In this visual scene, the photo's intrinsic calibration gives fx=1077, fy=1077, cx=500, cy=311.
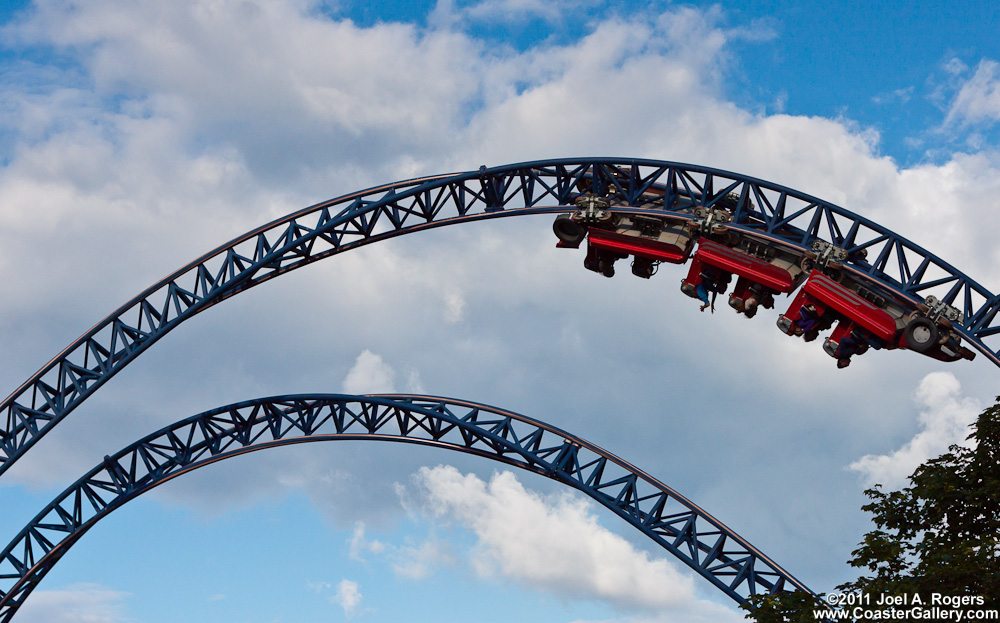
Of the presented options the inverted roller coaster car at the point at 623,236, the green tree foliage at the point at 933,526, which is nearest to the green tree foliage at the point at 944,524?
the green tree foliage at the point at 933,526

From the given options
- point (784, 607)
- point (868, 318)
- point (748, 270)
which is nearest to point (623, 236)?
point (748, 270)

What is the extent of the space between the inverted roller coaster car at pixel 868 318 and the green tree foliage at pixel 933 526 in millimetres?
1717

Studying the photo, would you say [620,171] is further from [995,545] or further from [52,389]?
[52,389]

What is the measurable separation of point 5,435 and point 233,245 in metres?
7.61

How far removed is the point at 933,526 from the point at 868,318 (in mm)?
4345

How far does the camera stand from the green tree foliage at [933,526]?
62.4 ft

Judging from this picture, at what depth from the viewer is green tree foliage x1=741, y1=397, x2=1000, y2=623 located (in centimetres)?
1902

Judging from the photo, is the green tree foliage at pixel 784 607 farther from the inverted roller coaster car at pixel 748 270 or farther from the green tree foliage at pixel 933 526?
the inverted roller coaster car at pixel 748 270

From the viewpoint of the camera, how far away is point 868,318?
875 inches

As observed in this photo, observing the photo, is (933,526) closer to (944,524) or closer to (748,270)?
(944,524)

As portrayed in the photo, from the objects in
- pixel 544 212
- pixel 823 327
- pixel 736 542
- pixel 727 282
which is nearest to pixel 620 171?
pixel 544 212

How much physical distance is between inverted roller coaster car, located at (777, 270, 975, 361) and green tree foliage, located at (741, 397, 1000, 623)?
1.72m

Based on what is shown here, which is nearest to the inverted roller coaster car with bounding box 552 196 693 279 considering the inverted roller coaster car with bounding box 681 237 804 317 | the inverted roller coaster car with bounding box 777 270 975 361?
the inverted roller coaster car with bounding box 681 237 804 317

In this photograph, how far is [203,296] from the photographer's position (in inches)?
1039
